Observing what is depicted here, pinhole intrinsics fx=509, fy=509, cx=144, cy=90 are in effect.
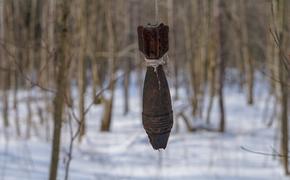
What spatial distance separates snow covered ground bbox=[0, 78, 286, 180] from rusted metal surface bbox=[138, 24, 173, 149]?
4296 mm

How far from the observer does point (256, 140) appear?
31.2 ft

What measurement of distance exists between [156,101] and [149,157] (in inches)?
252

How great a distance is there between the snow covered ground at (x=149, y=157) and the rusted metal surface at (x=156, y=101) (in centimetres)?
430

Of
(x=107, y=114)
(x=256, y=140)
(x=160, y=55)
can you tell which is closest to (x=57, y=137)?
(x=160, y=55)

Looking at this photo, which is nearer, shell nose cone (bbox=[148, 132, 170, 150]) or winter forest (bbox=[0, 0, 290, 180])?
shell nose cone (bbox=[148, 132, 170, 150])

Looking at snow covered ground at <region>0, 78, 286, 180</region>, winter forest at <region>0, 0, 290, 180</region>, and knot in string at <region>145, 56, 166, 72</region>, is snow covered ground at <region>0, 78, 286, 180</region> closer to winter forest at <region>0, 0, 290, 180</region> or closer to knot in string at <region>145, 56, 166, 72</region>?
winter forest at <region>0, 0, 290, 180</region>

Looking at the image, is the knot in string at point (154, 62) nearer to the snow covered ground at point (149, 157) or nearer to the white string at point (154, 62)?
the white string at point (154, 62)

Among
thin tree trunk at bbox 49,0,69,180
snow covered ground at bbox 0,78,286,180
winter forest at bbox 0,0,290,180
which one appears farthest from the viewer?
snow covered ground at bbox 0,78,286,180

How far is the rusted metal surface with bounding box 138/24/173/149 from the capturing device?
5.57 ft

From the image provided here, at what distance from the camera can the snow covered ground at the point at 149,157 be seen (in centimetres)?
643

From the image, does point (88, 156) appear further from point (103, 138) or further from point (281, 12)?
point (281, 12)

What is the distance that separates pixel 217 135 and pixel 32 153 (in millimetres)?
4113

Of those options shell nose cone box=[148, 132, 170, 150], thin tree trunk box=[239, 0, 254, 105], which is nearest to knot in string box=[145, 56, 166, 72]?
shell nose cone box=[148, 132, 170, 150]

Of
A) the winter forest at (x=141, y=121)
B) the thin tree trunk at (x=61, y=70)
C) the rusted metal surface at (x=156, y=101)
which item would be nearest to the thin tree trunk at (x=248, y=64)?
the winter forest at (x=141, y=121)
